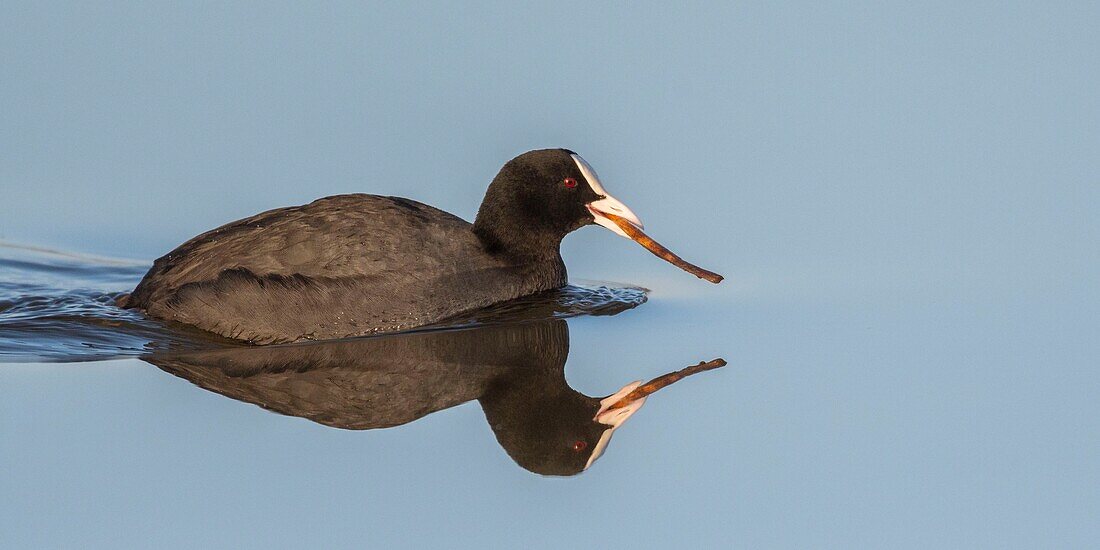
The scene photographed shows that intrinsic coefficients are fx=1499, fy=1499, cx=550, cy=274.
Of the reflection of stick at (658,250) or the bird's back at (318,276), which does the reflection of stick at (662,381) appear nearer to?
the reflection of stick at (658,250)

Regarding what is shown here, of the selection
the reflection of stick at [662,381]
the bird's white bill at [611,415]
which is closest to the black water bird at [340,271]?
the reflection of stick at [662,381]

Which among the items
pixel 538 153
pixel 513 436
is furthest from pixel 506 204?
pixel 513 436

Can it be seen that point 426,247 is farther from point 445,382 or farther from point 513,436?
point 513,436

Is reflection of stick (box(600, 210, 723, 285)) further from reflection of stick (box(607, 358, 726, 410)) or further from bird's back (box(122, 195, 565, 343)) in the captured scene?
bird's back (box(122, 195, 565, 343))

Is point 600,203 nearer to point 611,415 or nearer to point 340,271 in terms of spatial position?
point 340,271

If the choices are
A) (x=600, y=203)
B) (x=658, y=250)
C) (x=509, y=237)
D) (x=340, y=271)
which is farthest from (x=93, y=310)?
(x=658, y=250)

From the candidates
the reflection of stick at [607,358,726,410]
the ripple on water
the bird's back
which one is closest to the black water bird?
the bird's back
